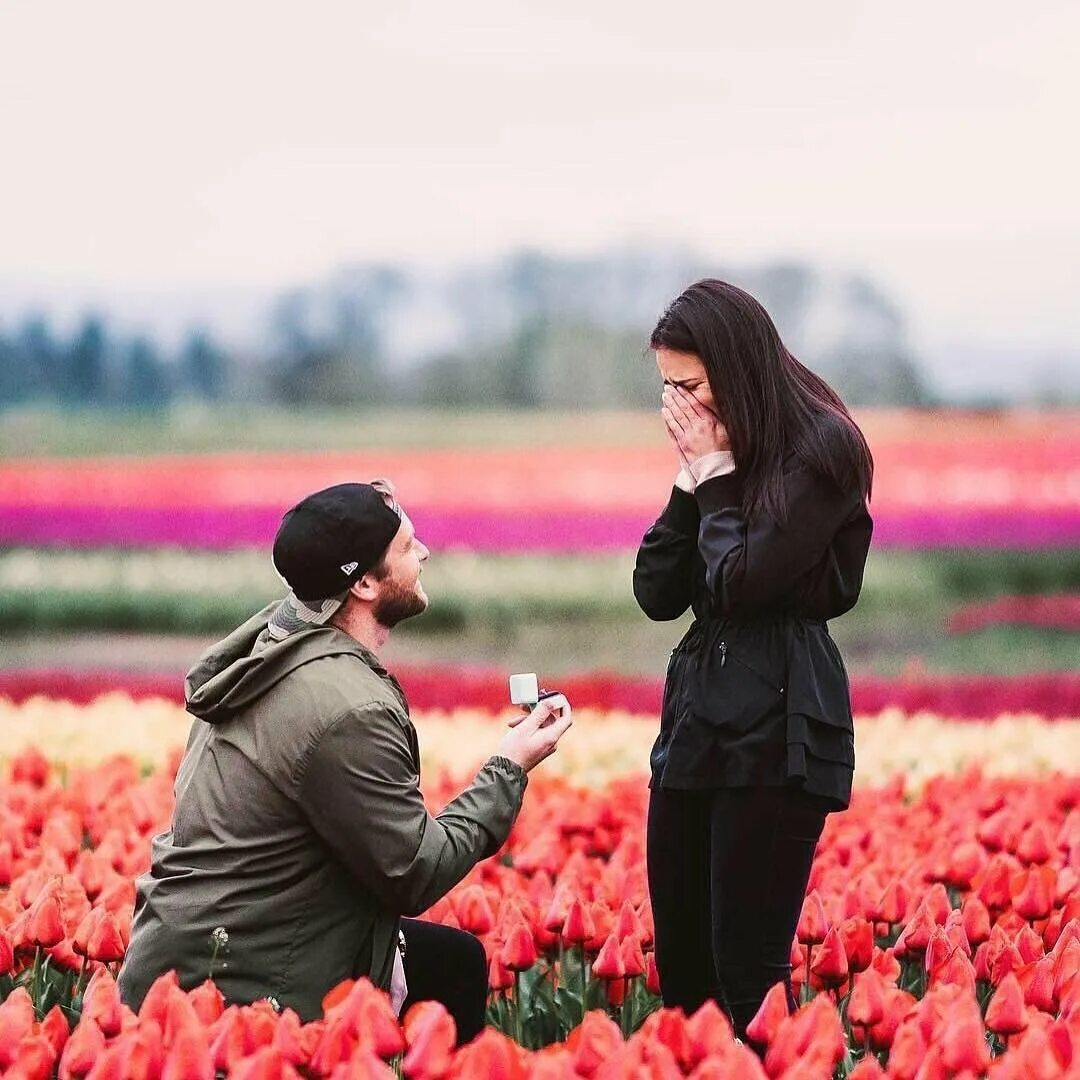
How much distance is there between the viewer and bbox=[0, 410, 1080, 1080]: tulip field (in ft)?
8.14

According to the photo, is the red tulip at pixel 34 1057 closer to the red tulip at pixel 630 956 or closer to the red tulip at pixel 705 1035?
the red tulip at pixel 705 1035

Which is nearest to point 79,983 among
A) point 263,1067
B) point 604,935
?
point 604,935

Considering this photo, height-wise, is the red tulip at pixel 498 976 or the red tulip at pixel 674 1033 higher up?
the red tulip at pixel 674 1033

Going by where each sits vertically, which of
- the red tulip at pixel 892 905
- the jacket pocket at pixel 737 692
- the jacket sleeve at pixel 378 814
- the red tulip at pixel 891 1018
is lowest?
the red tulip at pixel 892 905

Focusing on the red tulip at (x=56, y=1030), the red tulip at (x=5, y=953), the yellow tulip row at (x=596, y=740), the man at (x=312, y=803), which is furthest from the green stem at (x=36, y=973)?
the yellow tulip row at (x=596, y=740)

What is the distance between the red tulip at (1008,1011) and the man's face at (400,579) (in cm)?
106

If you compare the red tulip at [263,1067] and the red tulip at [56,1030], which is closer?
the red tulip at [263,1067]

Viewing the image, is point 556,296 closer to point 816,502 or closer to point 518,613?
point 518,613

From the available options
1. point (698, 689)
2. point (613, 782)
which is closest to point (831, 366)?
point (613, 782)

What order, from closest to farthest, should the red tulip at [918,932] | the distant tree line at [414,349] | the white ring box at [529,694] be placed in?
the white ring box at [529,694]
the red tulip at [918,932]
the distant tree line at [414,349]

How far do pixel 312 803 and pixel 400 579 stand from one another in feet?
1.29

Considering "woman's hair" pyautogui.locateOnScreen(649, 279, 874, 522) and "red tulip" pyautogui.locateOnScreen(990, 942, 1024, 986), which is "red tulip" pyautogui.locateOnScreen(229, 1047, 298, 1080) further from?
"red tulip" pyautogui.locateOnScreen(990, 942, 1024, 986)

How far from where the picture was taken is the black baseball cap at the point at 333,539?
2945 millimetres

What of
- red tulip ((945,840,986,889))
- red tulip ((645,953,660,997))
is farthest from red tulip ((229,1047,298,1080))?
red tulip ((945,840,986,889))
